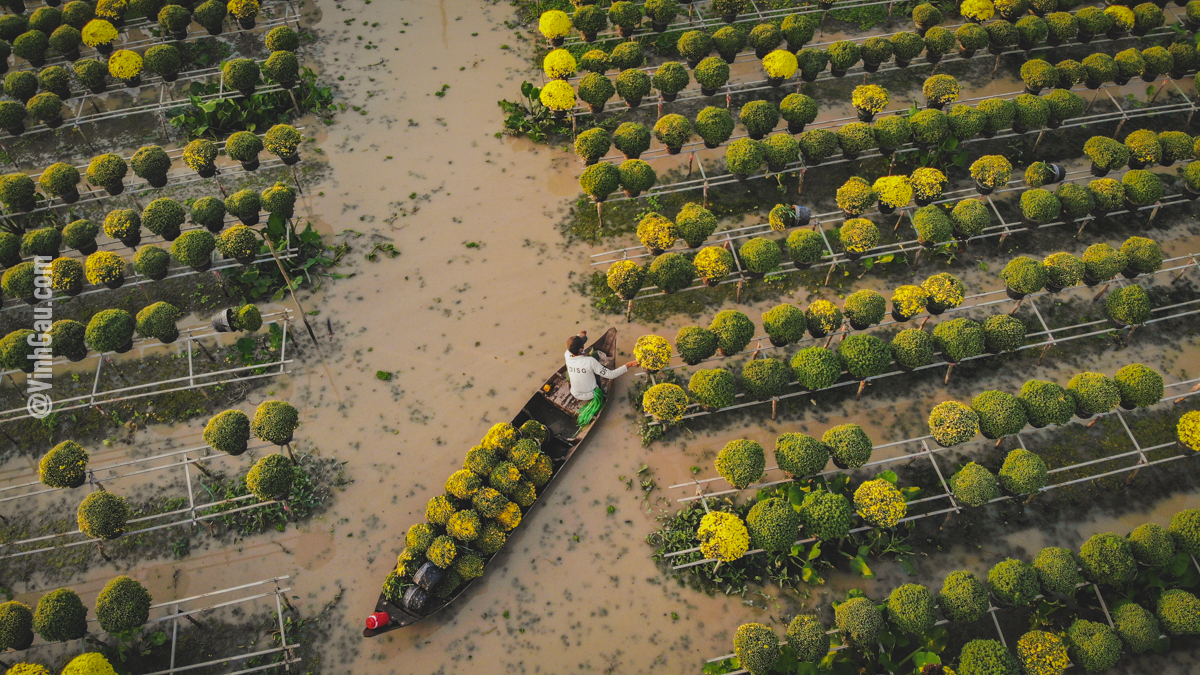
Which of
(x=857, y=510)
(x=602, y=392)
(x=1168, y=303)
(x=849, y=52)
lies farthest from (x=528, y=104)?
(x=1168, y=303)

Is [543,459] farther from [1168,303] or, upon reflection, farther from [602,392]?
[1168,303]

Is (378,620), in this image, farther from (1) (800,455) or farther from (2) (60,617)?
(1) (800,455)

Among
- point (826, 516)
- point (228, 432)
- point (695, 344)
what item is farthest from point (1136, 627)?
point (228, 432)

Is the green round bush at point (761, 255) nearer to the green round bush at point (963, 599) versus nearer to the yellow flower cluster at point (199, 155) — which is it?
the green round bush at point (963, 599)

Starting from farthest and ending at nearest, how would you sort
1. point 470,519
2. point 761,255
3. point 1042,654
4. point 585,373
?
point 761,255 → point 585,373 → point 470,519 → point 1042,654

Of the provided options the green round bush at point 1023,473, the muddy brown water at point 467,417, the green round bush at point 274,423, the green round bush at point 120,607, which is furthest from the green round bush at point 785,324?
the green round bush at point 120,607

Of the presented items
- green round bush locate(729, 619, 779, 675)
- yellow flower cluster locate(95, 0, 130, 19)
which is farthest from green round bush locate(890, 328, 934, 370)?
yellow flower cluster locate(95, 0, 130, 19)
